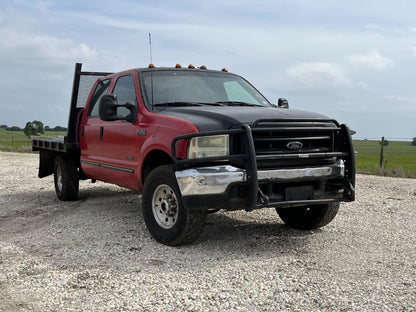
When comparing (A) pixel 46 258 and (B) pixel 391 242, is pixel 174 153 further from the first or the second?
(B) pixel 391 242

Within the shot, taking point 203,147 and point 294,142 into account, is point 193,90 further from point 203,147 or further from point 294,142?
point 294,142

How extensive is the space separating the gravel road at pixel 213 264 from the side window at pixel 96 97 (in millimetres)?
1620

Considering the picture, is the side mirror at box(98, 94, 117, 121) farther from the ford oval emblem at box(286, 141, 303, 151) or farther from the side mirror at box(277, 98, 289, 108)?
the side mirror at box(277, 98, 289, 108)

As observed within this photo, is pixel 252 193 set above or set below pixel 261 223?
above

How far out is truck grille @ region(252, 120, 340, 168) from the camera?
17.1 ft

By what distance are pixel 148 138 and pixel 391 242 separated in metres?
3.27

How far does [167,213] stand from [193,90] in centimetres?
179

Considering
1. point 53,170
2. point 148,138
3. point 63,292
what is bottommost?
point 63,292

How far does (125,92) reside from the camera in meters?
6.92

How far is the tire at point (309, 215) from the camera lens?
6.41m

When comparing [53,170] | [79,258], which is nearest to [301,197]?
[79,258]

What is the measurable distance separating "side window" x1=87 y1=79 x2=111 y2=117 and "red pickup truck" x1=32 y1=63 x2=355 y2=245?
1.01 feet

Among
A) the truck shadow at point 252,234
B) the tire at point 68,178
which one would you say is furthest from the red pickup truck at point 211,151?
the tire at point 68,178

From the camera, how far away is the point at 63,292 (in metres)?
4.39
